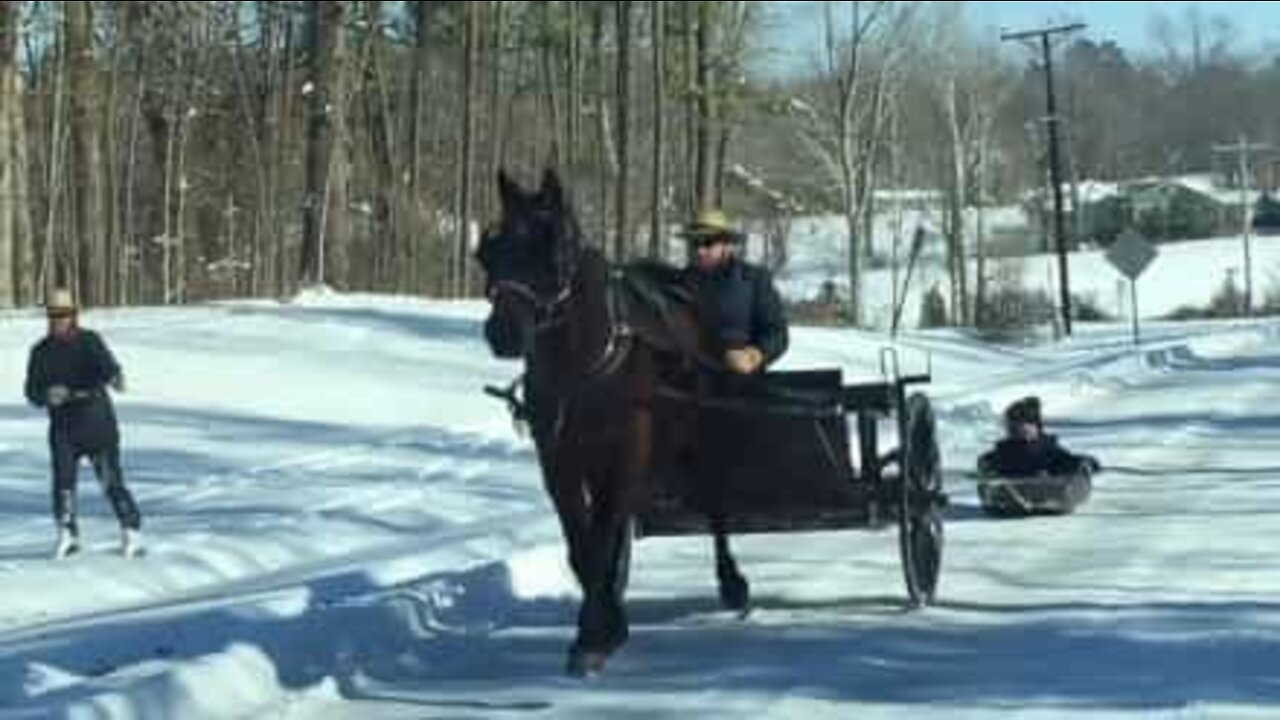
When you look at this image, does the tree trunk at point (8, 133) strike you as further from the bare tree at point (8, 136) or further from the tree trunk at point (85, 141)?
the tree trunk at point (85, 141)

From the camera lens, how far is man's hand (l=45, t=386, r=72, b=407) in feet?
57.0

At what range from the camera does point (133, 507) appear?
17391 mm

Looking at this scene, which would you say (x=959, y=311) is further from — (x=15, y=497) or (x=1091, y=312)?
(x=15, y=497)

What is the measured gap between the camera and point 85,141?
147ft

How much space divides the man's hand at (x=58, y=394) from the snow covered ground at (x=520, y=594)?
1.13 meters

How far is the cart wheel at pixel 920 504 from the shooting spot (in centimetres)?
1234

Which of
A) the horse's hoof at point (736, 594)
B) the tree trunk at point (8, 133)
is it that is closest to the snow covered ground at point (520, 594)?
the horse's hoof at point (736, 594)

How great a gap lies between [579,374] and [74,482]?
802 centimetres

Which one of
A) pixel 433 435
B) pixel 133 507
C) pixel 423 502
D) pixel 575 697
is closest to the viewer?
pixel 575 697

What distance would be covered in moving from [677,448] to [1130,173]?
167 m

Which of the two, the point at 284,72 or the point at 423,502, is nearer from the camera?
the point at 423,502

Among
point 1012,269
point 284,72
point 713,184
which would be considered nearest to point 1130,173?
point 1012,269

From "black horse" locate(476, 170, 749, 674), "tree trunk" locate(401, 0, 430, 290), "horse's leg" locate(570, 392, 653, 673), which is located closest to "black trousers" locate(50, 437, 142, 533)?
"black horse" locate(476, 170, 749, 674)

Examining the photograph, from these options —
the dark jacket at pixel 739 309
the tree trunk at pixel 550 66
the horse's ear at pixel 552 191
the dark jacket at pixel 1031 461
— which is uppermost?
the tree trunk at pixel 550 66
